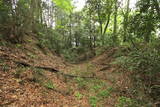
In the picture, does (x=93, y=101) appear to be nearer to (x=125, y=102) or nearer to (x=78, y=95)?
(x=78, y=95)

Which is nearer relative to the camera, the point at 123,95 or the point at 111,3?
the point at 123,95

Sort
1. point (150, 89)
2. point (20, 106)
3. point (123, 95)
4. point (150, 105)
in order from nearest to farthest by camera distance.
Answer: point (20, 106) → point (150, 105) → point (150, 89) → point (123, 95)

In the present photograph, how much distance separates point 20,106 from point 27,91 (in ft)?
3.03

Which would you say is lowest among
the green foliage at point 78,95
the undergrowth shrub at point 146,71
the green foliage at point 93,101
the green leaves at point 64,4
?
the green foliage at point 93,101

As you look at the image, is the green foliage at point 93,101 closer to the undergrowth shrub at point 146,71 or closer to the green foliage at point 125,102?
the green foliage at point 125,102

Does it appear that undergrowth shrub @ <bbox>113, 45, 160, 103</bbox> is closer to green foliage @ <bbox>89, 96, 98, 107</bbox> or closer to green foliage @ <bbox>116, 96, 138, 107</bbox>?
green foliage @ <bbox>116, 96, 138, 107</bbox>

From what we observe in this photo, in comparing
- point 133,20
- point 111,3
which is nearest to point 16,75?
point 133,20

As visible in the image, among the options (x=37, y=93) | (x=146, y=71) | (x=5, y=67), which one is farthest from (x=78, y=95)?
(x=5, y=67)

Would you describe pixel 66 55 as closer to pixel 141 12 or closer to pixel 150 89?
pixel 141 12

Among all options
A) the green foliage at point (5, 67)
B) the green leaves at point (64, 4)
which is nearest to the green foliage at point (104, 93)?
the green foliage at point (5, 67)

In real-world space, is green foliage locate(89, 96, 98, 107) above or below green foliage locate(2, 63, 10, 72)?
below

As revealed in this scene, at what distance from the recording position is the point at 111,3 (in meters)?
14.3

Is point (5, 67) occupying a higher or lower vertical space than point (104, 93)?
higher

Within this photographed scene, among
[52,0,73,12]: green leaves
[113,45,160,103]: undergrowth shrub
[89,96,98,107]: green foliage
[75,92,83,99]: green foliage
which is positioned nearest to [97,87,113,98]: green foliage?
[89,96,98,107]: green foliage
